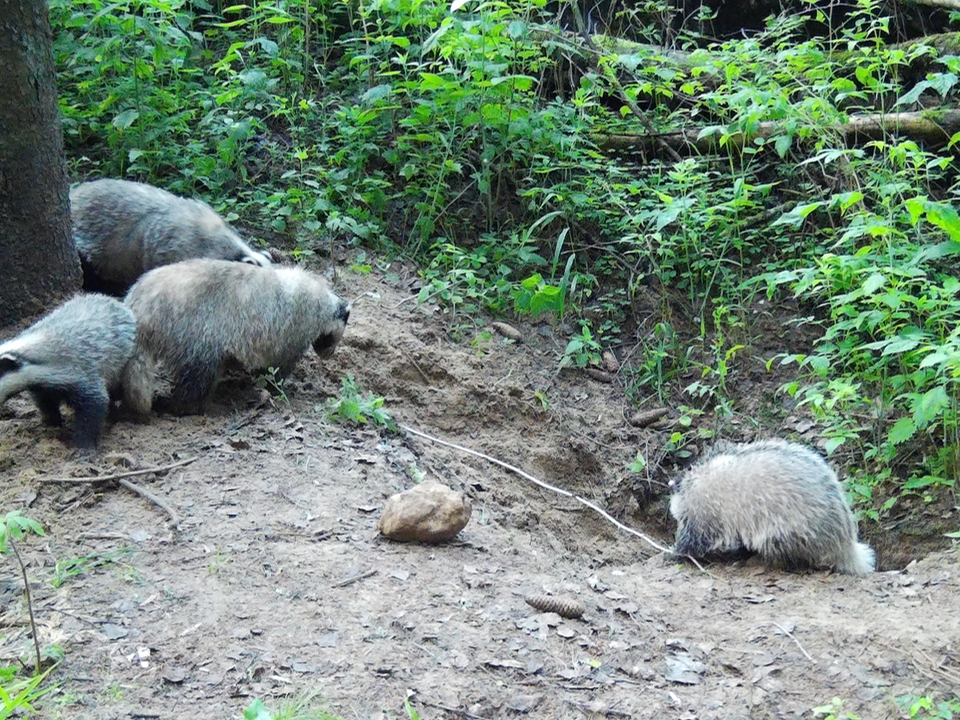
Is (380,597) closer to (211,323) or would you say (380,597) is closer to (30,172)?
(211,323)

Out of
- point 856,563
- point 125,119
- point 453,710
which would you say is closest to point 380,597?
point 453,710

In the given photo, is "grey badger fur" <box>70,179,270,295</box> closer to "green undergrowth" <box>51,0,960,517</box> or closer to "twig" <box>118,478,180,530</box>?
"green undergrowth" <box>51,0,960,517</box>

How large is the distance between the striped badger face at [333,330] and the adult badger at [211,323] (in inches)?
2.4

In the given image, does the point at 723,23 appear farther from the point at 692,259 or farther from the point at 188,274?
the point at 188,274

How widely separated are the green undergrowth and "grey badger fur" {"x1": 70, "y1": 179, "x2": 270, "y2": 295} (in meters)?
0.68

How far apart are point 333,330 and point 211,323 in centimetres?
76

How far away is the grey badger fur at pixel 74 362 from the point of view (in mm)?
4203

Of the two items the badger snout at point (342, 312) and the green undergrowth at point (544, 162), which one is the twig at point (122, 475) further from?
the green undergrowth at point (544, 162)

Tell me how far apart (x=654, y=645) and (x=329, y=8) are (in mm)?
6145

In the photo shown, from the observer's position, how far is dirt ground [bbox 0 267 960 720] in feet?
9.93

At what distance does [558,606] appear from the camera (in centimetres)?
361

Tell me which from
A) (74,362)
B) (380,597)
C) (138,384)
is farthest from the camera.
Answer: (138,384)

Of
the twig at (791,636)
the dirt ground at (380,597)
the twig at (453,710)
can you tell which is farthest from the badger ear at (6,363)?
the twig at (791,636)

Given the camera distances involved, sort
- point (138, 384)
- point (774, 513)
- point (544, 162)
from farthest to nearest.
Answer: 1. point (544, 162)
2. point (138, 384)
3. point (774, 513)
